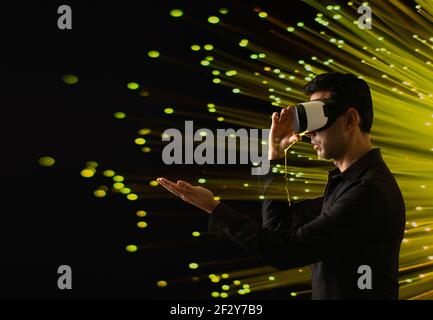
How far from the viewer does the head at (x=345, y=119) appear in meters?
1.63

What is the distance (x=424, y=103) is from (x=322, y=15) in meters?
0.54

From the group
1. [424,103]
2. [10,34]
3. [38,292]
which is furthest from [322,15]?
[38,292]

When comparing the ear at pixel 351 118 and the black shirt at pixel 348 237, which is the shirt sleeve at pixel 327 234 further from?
the ear at pixel 351 118

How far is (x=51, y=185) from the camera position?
2180 mm

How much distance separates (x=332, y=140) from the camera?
5.36 ft

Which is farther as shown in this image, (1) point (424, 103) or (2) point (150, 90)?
(1) point (424, 103)

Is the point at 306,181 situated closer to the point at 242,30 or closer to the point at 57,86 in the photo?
the point at 242,30

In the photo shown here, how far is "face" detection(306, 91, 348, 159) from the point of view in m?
1.63
